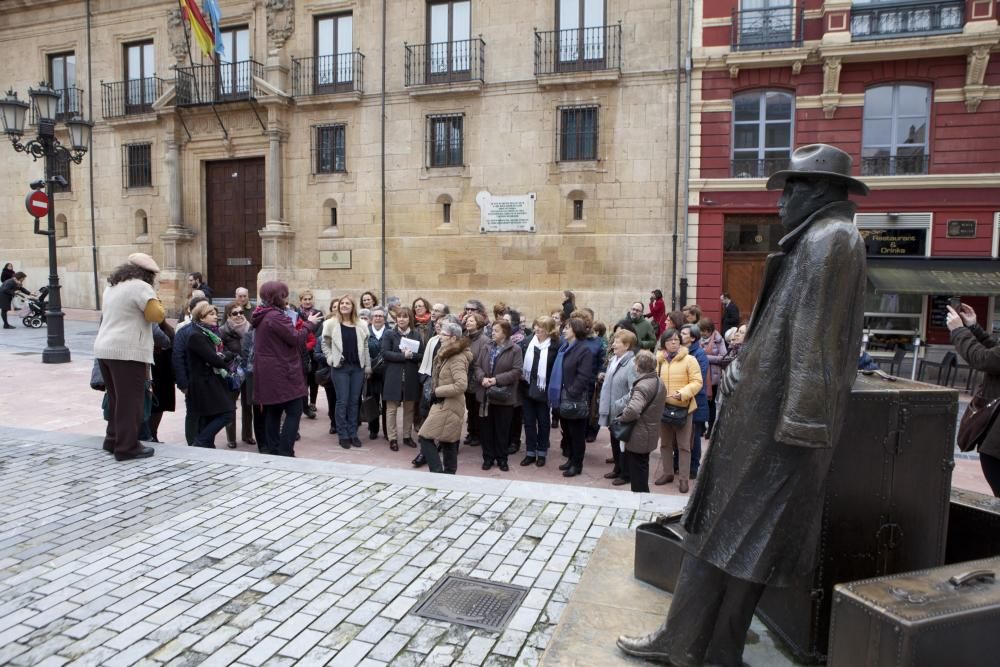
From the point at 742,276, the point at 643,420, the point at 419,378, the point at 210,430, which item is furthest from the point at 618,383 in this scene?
the point at 742,276

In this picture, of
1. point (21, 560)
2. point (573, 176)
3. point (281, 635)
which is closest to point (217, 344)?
point (21, 560)

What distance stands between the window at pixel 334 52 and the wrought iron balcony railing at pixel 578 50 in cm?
604

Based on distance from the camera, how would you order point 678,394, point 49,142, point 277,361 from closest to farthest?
1. point 678,394
2. point 277,361
3. point 49,142

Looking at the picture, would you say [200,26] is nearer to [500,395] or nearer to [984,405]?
[500,395]

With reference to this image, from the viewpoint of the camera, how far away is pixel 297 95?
2191cm

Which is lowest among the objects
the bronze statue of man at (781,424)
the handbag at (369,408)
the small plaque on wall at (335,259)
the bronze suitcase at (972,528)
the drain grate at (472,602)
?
the drain grate at (472,602)

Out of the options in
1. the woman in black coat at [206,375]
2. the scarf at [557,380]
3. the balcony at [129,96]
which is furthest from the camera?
the balcony at [129,96]

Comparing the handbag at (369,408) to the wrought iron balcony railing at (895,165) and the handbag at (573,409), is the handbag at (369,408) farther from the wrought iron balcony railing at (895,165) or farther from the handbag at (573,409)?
the wrought iron balcony railing at (895,165)

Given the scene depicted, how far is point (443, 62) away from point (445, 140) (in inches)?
90.3

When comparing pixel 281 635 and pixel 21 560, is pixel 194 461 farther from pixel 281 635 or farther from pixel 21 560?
pixel 281 635

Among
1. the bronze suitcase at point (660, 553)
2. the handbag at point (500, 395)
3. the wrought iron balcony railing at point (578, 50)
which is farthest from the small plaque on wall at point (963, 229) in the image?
the bronze suitcase at point (660, 553)

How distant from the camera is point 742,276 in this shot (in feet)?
61.5

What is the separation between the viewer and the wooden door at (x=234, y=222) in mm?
23312

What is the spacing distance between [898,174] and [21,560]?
1904cm
